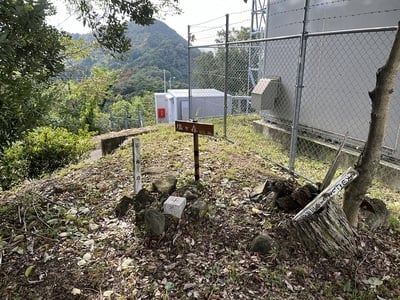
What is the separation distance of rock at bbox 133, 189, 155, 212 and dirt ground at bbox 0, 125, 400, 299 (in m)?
0.12

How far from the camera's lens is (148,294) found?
1871 mm

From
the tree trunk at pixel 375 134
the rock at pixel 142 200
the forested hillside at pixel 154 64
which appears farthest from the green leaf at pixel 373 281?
the forested hillside at pixel 154 64

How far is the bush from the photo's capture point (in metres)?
4.50

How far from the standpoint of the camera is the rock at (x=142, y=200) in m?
2.65

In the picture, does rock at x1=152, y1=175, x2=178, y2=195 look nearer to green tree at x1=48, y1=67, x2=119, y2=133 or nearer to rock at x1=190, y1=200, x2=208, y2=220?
rock at x1=190, y1=200, x2=208, y2=220

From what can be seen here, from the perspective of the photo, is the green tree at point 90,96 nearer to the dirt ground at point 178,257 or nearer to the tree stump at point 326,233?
the dirt ground at point 178,257

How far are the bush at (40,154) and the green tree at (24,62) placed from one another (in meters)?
2.36

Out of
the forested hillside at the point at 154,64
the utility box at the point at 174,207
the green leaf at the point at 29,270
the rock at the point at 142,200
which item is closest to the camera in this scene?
the green leaf at the point at 29,270

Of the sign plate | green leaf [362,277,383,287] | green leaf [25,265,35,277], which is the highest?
the sign plate

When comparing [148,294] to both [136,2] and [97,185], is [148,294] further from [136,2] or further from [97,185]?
[136,2]

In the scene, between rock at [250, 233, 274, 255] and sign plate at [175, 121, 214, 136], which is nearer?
rock at [250, 233, 274, 255]

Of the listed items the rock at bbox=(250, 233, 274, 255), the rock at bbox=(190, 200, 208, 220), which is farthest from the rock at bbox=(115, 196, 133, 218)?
the rock at bbox=(250, 233, 274, 255)

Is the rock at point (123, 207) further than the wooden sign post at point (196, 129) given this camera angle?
No

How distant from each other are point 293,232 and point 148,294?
111 cm
